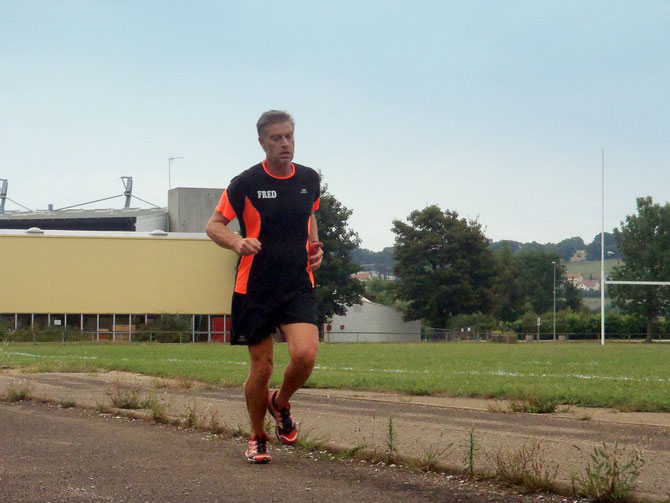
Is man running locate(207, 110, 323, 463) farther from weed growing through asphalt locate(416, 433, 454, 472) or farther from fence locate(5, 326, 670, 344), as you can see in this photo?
fence locate(5, 326, 670, 344)

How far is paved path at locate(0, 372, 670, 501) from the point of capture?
6781mm

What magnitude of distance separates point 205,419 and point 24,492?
3223 millimetres

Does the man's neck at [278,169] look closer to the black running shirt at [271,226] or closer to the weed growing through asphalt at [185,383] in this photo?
the black running shirt at [271,226]

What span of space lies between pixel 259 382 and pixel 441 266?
270 feet

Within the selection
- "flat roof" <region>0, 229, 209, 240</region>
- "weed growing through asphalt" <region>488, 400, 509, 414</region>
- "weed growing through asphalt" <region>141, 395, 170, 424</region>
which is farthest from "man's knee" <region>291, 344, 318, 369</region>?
"flat roof" <region>0, 229, 209, 240</region>

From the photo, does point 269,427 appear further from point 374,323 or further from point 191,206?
point 374,323

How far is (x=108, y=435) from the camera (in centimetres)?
850

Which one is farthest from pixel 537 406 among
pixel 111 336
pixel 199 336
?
pixel 199 336

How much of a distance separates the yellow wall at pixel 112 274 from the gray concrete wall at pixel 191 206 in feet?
32.2

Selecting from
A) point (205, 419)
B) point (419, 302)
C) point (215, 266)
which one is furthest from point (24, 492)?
point (419, 302)

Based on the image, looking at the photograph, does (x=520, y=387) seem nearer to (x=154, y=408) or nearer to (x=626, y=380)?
(x=626, y=380)

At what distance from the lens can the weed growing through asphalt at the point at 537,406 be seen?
10.4 meters

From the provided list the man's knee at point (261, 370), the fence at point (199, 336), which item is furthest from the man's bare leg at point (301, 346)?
the fence at point (199, 336)

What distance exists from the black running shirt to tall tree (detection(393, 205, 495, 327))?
3100 inches
